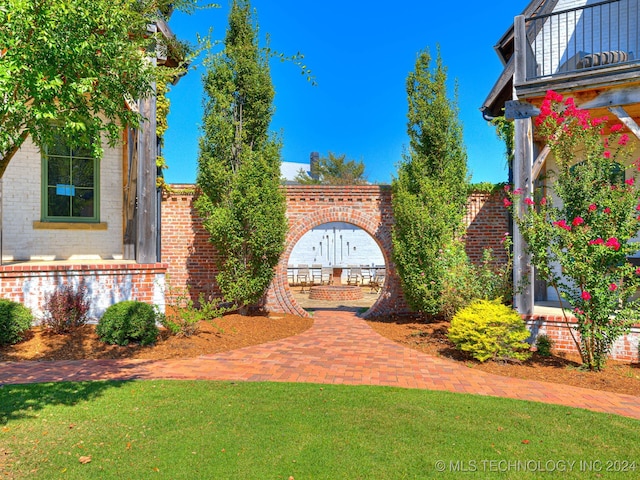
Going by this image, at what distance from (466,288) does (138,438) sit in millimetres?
6386

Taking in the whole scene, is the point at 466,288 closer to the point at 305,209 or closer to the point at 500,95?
the point at 305,209

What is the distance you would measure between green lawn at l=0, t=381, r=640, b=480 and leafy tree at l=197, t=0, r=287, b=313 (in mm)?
4537

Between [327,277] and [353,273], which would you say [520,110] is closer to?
[353,273]

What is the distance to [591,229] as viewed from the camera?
582cm

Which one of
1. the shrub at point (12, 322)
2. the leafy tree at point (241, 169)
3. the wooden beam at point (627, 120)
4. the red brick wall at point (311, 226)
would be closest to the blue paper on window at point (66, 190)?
the red brick wall at point (311, 226)

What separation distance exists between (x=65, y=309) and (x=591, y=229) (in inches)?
317

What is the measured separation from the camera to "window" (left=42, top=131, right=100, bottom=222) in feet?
31.1

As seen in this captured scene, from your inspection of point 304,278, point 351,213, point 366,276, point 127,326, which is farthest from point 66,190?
point 366,276

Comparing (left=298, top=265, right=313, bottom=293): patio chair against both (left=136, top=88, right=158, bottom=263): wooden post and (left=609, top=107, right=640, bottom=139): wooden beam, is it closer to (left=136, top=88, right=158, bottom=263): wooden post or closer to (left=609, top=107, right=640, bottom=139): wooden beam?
(left=136, top=88, right=158, bottom=263): wooden post

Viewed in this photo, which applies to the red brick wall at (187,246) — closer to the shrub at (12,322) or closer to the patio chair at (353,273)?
the shrub at (12,322)

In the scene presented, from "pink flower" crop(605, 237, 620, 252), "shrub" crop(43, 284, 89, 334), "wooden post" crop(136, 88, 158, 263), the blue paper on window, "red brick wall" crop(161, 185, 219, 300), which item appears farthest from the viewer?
"red brick wall" crop(161, 185, 219, 300)

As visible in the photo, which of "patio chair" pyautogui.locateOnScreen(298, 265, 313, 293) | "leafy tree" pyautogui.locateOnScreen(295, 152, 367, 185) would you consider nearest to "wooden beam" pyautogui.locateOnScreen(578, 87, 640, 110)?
"patio chair" pyautogui.locateOnScreen(298, 265, 313, 293)

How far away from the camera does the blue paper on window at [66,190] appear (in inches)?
377

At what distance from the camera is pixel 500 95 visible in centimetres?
1055
